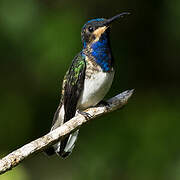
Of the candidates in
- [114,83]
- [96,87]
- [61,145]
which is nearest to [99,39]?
[96,87]

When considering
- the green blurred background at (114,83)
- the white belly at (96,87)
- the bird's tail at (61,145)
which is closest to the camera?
the white belly at (96,87)

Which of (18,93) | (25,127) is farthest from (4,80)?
(25,127)

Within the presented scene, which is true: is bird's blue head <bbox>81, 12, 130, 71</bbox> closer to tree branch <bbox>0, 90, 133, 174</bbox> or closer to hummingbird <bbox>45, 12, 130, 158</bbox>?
hummingbird <bbox>45, 12, 130, 158</bbox>

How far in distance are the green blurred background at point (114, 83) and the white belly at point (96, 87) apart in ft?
3.54

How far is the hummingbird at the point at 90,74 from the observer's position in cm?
496

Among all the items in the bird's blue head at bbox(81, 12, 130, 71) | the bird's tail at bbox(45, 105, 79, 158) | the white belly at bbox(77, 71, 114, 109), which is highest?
the bird's blue head at bbox(81, 12, 130, 71)

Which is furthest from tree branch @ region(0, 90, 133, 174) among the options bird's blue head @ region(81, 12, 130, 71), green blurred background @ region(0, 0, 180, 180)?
green blurred background @ region(0, 0, 180, 180)

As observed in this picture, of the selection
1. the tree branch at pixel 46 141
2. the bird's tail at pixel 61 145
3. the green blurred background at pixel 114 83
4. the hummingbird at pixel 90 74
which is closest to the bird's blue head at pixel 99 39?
the hummingbird at pixel 90 74

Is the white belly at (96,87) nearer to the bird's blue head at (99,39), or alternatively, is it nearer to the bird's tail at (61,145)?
the bird's blue head at (99,39)

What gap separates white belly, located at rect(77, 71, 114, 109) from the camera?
4.91 metres

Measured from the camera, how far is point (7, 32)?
20.7 ft

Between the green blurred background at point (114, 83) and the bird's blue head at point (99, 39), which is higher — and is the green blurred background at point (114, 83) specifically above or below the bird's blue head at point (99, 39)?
below

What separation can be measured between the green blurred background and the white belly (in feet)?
3.54

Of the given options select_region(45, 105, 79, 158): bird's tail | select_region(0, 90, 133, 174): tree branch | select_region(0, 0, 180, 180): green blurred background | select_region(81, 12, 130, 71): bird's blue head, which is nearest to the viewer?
select_region(0, 90, 133, 174): tree branch
